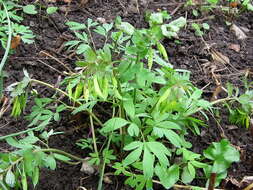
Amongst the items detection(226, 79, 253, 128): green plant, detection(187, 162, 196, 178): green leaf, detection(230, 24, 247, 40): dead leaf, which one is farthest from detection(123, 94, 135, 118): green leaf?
detection(230, 24, 247, 40): dead leaf

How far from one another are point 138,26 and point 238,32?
0.70 metres

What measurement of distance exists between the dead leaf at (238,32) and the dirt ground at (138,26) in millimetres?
30

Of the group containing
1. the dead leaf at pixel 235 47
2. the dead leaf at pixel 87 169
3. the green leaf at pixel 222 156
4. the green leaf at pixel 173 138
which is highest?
the green leaf at pixel 222 156

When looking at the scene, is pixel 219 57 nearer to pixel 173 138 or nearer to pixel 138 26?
pixel 138 26

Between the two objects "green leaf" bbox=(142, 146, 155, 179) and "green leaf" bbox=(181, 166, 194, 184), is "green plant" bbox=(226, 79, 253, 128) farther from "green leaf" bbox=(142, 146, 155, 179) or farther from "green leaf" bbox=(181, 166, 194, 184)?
"green leaf" bbox=(142, 146, 155, 179)

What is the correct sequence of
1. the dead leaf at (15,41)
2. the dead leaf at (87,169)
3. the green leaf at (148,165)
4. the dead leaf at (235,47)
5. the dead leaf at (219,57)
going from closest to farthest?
the green leaf at (148,165) → the dead leaf at (87,169) → the dead leaf at (15,41) → the dead leaf at (219,57) → the dead leaf at (235,47)

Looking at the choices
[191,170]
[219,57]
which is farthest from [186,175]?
[219,57]

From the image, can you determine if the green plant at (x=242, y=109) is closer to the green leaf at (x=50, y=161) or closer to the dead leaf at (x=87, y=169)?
the dead leaf at (x=87, y=169)

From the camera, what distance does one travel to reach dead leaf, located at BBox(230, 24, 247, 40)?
8.90 ft

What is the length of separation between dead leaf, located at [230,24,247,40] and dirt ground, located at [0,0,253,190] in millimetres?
30

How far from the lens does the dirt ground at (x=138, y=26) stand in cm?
184

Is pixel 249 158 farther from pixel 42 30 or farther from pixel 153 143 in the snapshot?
pixel 42 30

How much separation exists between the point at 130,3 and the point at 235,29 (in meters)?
0.76

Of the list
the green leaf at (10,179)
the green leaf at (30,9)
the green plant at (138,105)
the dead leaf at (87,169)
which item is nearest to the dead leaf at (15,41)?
the green leaf at (30,9)
